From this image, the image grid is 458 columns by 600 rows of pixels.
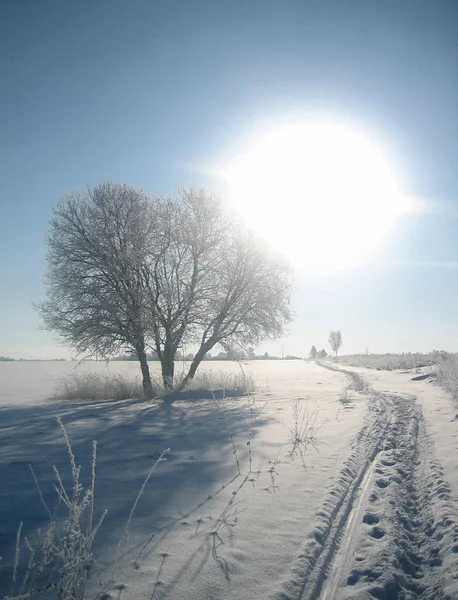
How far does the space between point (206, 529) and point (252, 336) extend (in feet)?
41.1

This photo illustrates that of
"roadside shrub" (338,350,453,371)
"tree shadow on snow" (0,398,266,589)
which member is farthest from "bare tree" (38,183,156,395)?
"roadside shrub" (338,350,453,371)

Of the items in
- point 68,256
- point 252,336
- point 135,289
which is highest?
point 68,256

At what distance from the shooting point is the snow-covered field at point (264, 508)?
245 cm

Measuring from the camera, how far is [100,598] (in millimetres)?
2201

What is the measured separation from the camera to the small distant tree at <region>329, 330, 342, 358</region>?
339 feet

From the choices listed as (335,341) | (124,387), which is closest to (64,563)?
(124,387)

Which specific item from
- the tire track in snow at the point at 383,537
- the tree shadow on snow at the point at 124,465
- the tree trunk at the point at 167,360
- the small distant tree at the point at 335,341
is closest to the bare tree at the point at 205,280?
the tree trunk at the point at 167,360

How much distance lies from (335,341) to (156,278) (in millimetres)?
96101

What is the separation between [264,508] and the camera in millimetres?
3514

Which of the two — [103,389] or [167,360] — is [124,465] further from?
[167,360]

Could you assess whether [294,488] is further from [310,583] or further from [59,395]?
[59,395]

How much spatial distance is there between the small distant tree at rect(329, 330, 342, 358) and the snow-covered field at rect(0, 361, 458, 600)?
100 meters

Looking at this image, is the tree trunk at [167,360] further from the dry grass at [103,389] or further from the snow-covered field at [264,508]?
the snow-covered field at [264,508]

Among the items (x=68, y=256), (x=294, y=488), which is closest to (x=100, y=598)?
(x=294, y=488)
